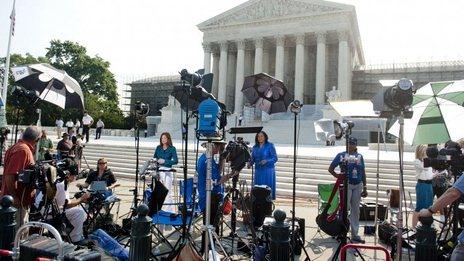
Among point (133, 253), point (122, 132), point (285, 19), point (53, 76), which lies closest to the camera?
point (133, 253)

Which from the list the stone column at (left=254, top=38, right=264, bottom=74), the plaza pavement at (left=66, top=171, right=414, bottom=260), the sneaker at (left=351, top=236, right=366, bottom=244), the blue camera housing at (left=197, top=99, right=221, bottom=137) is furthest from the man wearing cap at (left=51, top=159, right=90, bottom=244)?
the stone column at (left=254, top=38, right=264, bottom=74)

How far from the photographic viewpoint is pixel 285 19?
4834cm

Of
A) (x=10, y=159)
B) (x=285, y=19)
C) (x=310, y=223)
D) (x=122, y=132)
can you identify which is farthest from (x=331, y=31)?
(x=10, y=159)

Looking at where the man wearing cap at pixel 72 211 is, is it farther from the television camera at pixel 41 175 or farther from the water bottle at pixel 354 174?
the water bottle at pixel 354 174

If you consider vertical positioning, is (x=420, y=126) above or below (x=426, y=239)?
above

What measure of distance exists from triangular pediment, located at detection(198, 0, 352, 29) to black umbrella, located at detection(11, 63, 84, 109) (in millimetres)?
43116

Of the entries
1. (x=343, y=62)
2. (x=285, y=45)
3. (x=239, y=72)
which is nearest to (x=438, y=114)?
(x=343, y=62)

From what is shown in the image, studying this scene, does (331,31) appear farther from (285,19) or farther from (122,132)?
(122,132)

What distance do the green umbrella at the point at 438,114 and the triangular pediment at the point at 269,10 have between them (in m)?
43.0

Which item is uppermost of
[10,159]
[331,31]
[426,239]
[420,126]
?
[331,31]

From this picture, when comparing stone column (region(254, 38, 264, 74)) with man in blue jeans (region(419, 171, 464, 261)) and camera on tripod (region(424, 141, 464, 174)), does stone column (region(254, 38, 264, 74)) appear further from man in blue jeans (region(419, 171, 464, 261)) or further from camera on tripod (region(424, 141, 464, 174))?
man in blue jeans (region(419, 171, 464, 261))

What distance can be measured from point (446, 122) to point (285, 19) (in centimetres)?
4511

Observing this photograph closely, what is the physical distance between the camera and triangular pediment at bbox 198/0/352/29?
46.4 metres

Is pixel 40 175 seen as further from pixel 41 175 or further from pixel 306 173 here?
pixel 306 173
